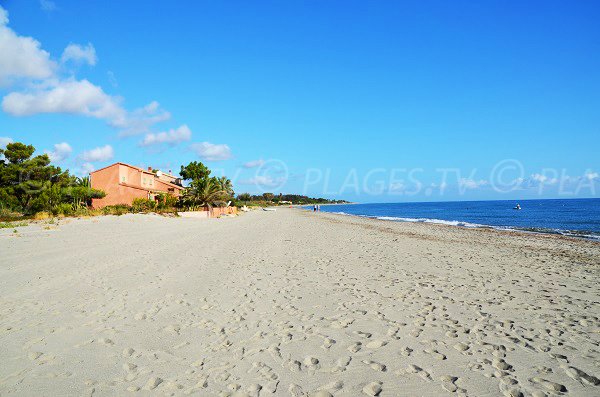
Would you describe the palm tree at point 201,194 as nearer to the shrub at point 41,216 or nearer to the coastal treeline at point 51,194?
the coastal treeline at point 51,194

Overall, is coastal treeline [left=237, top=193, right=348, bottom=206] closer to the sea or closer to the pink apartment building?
the sea

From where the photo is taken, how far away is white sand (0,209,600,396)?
3.54 metres

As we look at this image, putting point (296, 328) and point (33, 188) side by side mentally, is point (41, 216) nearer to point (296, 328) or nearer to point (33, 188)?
point (33, 188)

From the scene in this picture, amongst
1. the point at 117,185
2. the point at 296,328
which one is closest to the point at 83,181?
the point at 117,185

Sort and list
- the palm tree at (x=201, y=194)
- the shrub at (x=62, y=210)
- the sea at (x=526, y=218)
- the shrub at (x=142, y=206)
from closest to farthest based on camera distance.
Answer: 1. the shrub at (x=62, y=210)
2. the sea at (x=526, y=218)
3. the shrub at (x=142, y=206)
4. the palm tree at (x=201, y=194)

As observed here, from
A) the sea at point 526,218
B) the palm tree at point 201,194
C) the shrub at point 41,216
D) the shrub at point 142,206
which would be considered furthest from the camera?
the palm tree at point 201,194

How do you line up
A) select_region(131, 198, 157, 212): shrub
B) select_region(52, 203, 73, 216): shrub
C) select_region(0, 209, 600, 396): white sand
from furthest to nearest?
select_region(131, 198, 157, 212): shrub < select_region(52, 203, 73, 216): shrub < select_region(0, 209, 600, 396): white sand

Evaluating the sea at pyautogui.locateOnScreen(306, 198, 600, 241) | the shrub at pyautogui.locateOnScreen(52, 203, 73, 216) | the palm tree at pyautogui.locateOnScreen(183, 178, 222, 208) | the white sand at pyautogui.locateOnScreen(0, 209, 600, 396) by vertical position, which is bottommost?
the sea at pyautogui.locateOnScreen(306, 198, 600, 241)

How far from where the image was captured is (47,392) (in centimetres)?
336

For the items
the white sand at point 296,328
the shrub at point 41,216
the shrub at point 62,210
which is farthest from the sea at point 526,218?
the shrub at point 41,216

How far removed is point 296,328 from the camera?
496 cm

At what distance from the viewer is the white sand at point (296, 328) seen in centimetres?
354

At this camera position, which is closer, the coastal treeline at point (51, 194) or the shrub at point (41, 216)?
the shrub at point (41, 216)

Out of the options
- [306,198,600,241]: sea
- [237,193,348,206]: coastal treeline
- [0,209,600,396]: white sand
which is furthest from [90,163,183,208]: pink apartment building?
[237,193,348,206]: coastal treeline
